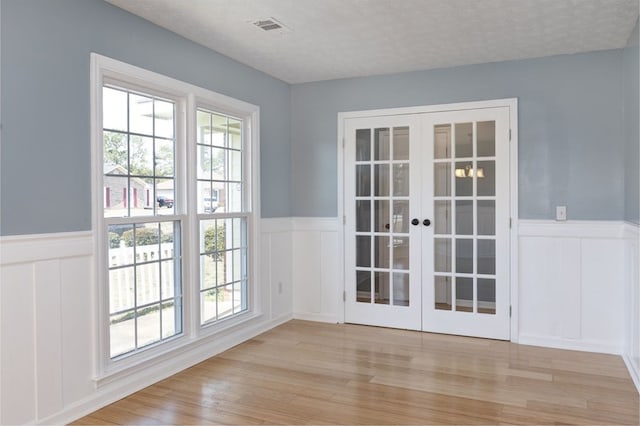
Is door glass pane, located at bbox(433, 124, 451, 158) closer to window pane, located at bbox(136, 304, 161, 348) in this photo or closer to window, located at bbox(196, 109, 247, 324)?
window, located at bbox(196, 109, 247, 324)

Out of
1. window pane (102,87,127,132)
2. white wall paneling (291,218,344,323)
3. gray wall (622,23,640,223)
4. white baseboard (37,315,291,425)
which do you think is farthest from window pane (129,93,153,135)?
gray wall (622,23,640,223)

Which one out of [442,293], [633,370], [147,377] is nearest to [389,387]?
[442,293]

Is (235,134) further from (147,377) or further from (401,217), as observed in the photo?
(147,377)

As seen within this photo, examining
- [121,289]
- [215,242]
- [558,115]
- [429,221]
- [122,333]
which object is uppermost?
[558,115]

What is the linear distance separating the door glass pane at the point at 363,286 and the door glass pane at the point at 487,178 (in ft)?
4.48

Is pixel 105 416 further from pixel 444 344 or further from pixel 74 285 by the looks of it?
pixel 444 344

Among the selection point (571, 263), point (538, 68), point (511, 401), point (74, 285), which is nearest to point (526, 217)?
point (571, 263)

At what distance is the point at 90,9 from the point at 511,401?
3511 mm

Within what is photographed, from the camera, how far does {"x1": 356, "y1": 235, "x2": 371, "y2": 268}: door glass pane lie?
4797mm

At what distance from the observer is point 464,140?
4367 mm

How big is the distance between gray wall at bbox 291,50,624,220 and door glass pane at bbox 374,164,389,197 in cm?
62

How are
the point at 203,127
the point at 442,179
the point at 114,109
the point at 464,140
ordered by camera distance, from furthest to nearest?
the point at 442,179
the point at 464,140
the point at 203,127
the point at 114,109

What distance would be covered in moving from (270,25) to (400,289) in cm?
270

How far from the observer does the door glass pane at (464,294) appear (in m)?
4.38
